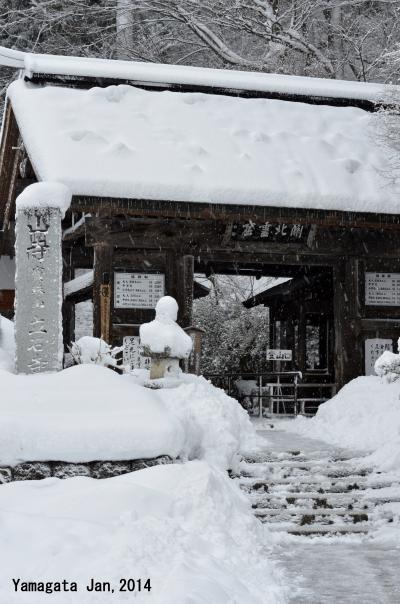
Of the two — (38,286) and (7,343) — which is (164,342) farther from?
(7,343)

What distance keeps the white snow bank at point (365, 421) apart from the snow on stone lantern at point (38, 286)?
4423 mm

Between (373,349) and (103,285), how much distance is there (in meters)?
5.27

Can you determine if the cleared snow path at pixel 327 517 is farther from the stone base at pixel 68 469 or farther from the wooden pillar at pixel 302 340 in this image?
the wooden pillar at pixel 302 340

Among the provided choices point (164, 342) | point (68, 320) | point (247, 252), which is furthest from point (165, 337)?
point (68, 320)

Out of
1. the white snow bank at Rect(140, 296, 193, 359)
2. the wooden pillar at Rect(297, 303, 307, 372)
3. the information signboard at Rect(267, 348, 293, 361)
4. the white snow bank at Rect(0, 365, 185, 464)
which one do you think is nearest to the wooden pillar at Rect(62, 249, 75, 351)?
the information signboard at Rect(267, 348, 293, 361)

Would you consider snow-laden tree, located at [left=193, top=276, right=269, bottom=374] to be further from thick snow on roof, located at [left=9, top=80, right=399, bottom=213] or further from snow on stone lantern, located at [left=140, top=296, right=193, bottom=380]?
snow on stone lantern, located at [left=140, top=296, right=193, bottom=380]

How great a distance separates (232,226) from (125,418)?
269 inches

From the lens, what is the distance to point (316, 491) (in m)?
9.28

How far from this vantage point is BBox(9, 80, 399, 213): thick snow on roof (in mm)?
12930

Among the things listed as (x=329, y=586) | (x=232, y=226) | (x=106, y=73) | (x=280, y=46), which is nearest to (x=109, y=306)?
(x=232, y=226)

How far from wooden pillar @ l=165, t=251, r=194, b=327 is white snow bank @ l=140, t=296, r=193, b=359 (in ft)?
10.6

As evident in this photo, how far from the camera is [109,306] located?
13578 millimetres

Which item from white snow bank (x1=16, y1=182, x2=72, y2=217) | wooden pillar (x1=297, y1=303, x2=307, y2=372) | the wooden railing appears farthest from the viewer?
wooden pillar (x1=297, y1=303, x2=307, y2=372)

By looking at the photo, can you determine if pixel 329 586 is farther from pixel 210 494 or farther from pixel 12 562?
pixel 12 562
